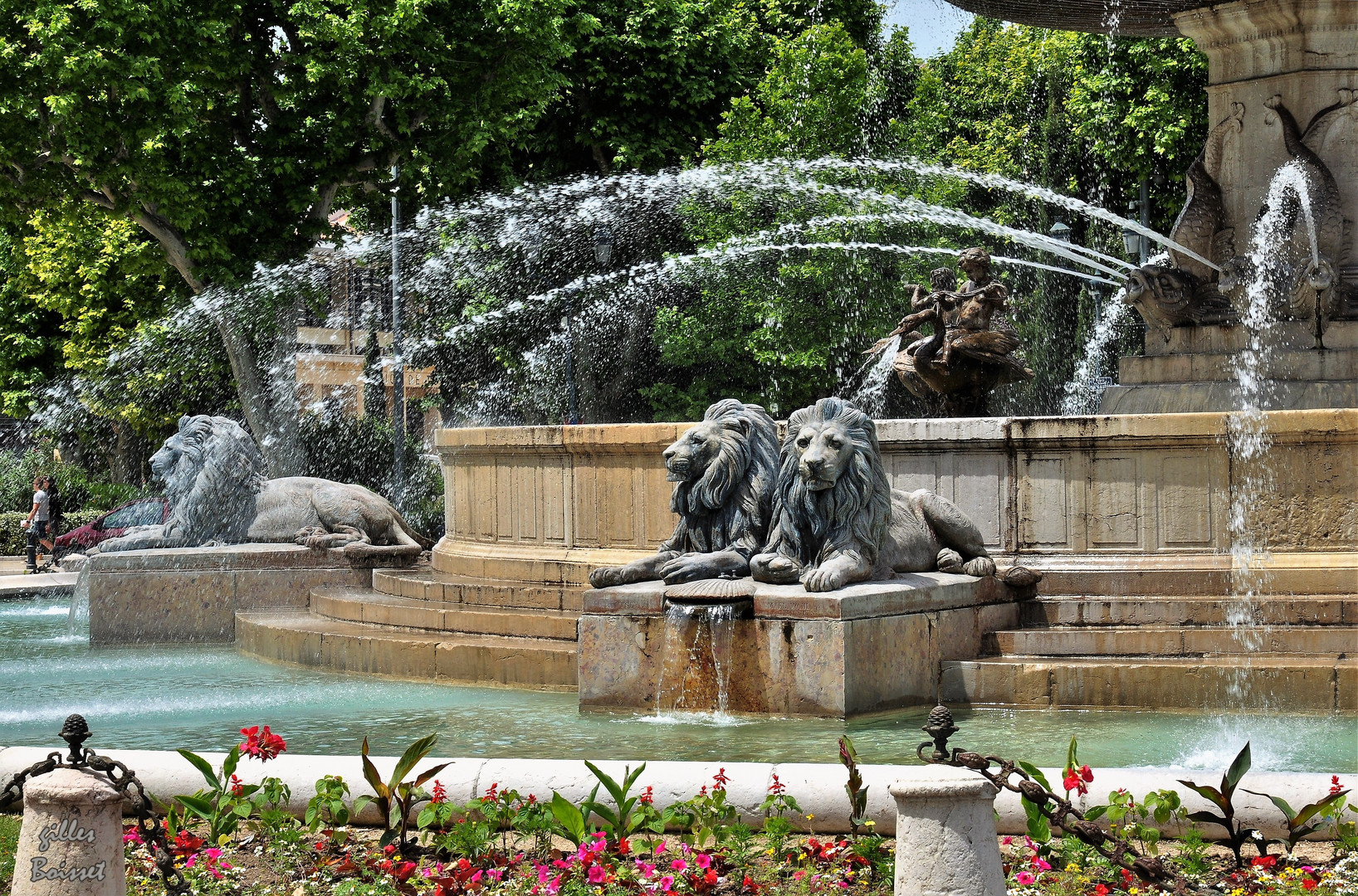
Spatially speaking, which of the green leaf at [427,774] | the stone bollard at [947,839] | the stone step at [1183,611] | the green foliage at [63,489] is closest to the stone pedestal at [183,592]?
the stone step at [1183,611]

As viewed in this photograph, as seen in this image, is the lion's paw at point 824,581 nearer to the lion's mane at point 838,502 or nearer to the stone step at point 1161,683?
the lion's mane at point 838,502

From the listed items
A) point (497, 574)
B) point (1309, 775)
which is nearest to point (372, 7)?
point (497, 574)

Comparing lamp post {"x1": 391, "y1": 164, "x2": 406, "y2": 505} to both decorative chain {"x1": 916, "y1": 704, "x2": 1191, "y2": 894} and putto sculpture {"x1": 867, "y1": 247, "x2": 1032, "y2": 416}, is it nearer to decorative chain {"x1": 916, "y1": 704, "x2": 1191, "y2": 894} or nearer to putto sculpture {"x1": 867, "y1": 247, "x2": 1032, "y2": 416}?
putto sculpture {"x1": 867, "y1": 247, "x2": 1032, "y2": 416}

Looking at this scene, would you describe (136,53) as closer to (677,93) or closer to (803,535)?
(677,93)

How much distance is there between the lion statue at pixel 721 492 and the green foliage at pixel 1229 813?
13.6 feet

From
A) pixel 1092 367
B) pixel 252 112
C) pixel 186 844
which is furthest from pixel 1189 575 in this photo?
pixel 252 112

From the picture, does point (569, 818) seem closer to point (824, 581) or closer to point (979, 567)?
point (824, 581)

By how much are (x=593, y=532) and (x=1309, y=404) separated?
519cm

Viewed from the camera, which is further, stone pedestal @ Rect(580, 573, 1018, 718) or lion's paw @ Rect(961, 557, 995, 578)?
lion's paw @ Rect(961, 557, 995, 578)

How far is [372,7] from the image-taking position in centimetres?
2312

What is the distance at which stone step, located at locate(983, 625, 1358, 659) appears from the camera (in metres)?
9.04

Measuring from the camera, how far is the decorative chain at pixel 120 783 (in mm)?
4441

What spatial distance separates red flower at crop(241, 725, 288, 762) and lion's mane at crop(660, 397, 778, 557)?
384 cm

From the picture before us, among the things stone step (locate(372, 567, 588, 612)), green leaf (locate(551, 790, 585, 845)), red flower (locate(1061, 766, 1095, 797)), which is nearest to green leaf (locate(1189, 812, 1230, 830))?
red flower (locate(1061, 766, 1095, 797))
